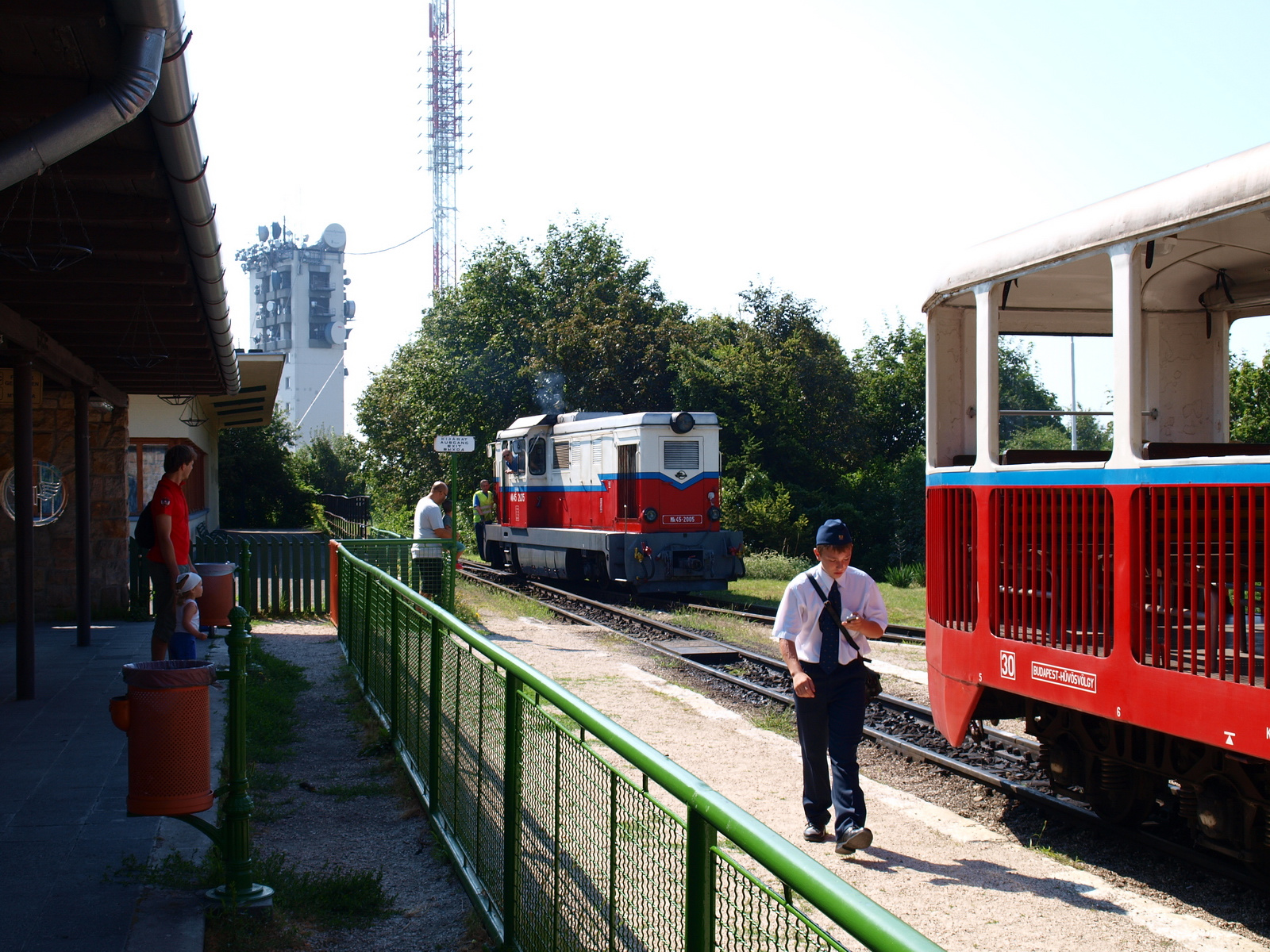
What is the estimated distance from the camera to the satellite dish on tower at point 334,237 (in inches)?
3381

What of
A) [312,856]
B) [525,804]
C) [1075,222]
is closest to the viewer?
[525,804]

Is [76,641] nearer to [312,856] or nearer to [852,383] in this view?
[312,856]

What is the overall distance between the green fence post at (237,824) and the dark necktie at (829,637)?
3.01 metres

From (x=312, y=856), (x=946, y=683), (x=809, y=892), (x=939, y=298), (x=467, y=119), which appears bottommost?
(x=312, y=856)

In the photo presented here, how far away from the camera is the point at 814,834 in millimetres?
6172

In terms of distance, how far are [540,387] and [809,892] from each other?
32.9m

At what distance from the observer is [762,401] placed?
3238cm

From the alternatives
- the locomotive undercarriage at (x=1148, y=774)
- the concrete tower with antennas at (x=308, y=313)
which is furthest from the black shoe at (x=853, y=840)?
the concrete tower with antennas at (x=308, y=313)

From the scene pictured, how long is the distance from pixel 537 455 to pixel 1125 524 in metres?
17.4

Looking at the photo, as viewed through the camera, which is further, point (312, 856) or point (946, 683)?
point (946, 683)

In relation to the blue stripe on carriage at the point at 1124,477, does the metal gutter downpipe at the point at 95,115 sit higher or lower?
higher

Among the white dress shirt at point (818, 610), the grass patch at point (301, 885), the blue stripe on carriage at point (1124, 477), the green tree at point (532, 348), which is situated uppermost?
the green tree at point (532, 348)

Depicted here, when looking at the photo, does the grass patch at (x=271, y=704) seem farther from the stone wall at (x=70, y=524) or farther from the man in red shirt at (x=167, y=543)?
the stone wall at (x=70, y=524)

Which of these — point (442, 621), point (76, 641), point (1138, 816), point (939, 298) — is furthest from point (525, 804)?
point (76, 641)
